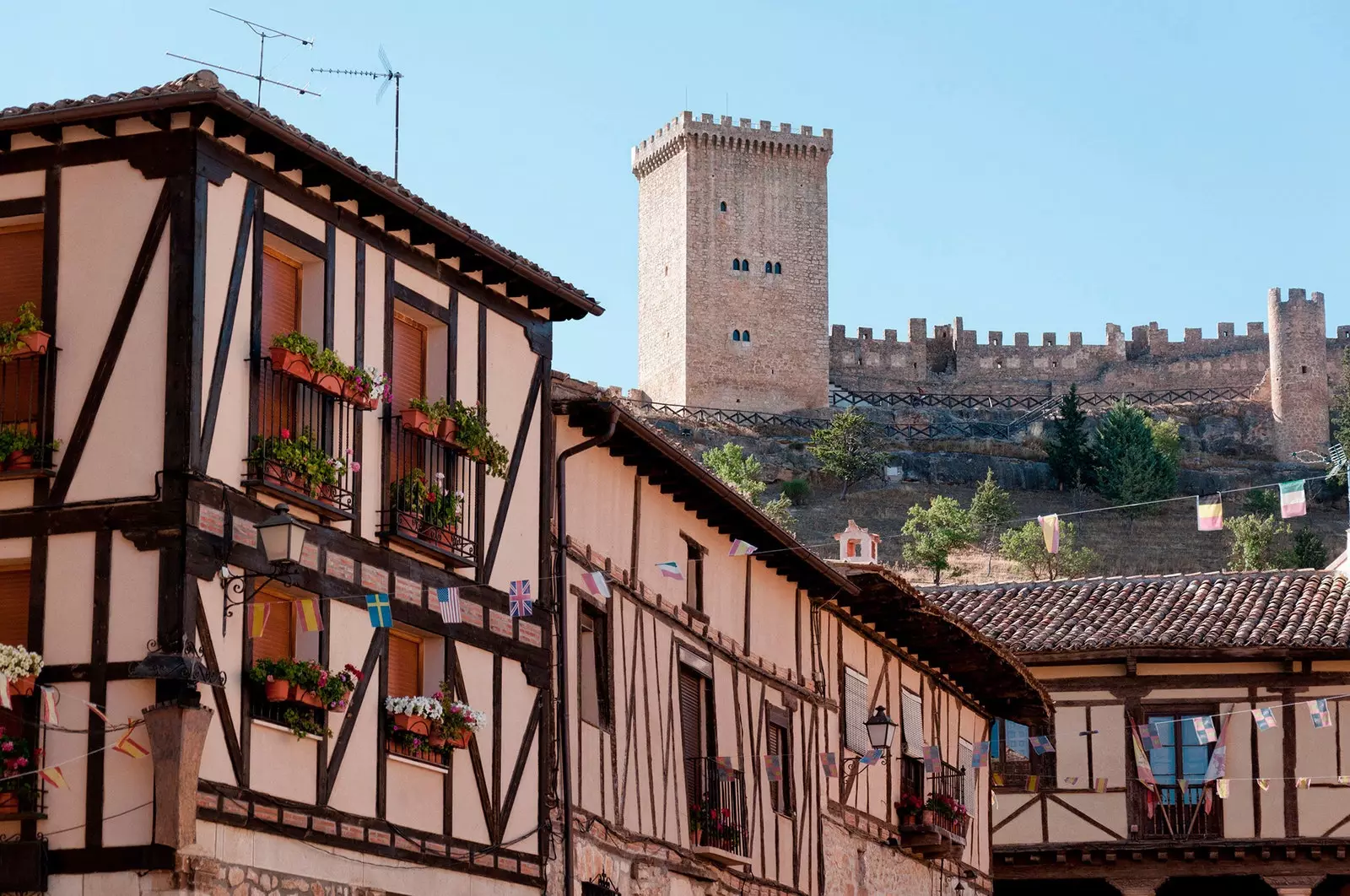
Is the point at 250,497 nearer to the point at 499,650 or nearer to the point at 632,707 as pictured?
the point at 499,650

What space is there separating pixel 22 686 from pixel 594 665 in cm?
635

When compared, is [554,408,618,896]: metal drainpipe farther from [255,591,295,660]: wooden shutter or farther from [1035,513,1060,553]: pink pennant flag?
[1035,513,1060,553]: pink pennant flag

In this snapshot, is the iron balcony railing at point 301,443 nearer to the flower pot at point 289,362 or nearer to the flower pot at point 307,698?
the flower pot at point 289,362

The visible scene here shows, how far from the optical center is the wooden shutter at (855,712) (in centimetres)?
2470

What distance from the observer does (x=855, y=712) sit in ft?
82.3

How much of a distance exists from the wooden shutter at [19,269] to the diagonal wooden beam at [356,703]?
314 centimetres

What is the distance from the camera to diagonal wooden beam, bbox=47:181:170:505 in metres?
13.4

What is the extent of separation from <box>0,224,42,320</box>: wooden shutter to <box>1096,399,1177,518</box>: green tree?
231 ft

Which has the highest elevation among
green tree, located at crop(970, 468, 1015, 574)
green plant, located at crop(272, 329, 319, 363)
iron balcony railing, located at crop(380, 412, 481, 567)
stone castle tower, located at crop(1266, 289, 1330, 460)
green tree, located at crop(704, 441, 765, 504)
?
stone castle tower, located at crop(1266, 289, 1330, 460)

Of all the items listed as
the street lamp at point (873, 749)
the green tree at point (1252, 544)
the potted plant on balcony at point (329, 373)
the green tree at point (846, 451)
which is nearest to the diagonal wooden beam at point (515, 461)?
the potted plant on balcony at point (329, 373)

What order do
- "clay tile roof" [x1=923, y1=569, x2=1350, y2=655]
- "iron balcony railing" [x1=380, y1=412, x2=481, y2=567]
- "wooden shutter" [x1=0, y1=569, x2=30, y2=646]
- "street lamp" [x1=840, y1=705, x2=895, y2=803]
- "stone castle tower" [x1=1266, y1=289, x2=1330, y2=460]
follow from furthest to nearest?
1. "stone castle tower" [x1=1266, y1=289, x2=1330, y2=460]
2. "clay tile roof" [x1=923, y1=569, x2=1350, y2=655]
3. "street lamp" [x1=840, y1=705, x2=895, y2=803]
4. "iron balcony railing" [x1=380, y1=412, x2=481, y2=567]
5. "wooden shutter" [x1=0, y1=569, x2=30, y2=646]

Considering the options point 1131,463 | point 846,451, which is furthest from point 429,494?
point 1131,463

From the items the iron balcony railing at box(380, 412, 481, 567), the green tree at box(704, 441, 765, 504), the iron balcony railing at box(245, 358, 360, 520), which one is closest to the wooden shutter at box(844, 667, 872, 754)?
the iron balcony railing at box(380, 412, 481, 567)

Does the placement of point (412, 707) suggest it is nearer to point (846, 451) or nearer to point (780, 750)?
point (780, 750)
